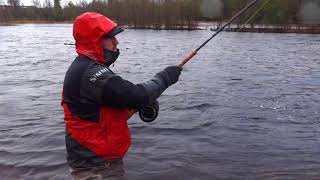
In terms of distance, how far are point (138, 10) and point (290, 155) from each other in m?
85.6

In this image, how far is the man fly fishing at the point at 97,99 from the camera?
429 cm

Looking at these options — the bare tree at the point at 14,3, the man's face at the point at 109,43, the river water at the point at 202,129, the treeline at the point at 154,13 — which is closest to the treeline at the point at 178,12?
the treeline at the point at 154,13

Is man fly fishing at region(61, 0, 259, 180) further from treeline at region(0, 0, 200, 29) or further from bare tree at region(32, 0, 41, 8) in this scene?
bare tree at region(32, 0, 41, 8)

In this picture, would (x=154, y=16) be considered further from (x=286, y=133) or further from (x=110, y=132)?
(x=110, y=132)

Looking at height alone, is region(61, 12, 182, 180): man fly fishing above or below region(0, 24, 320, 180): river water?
above

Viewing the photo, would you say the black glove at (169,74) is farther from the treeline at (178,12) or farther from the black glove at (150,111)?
the treeline at (178,12)

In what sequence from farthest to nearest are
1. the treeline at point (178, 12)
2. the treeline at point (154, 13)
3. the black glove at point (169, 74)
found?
the treeline at point (154, 13), the treeline at point (178, 12), the black glove at point (169, 74)

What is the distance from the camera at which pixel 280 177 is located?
7973 millimetres

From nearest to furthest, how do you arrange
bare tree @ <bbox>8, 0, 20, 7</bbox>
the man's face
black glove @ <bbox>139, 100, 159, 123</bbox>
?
the man's face → black glove @ <bbox>139, 100, 159, 123</bbox> → bare tree @ <bbox>8, 0, 20, 7</bbox>

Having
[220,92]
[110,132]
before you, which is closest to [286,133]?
[220,92]

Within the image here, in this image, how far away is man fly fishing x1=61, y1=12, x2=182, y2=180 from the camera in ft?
14.1

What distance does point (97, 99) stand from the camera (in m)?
4.30

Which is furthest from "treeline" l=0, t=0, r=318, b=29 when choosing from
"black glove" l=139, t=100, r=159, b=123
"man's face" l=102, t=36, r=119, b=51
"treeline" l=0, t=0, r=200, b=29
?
"man's face" l=102, t=36, r=119, b=51

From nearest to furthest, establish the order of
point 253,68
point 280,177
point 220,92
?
1. point 280,177
2. point 220,92
3. point 253,68
